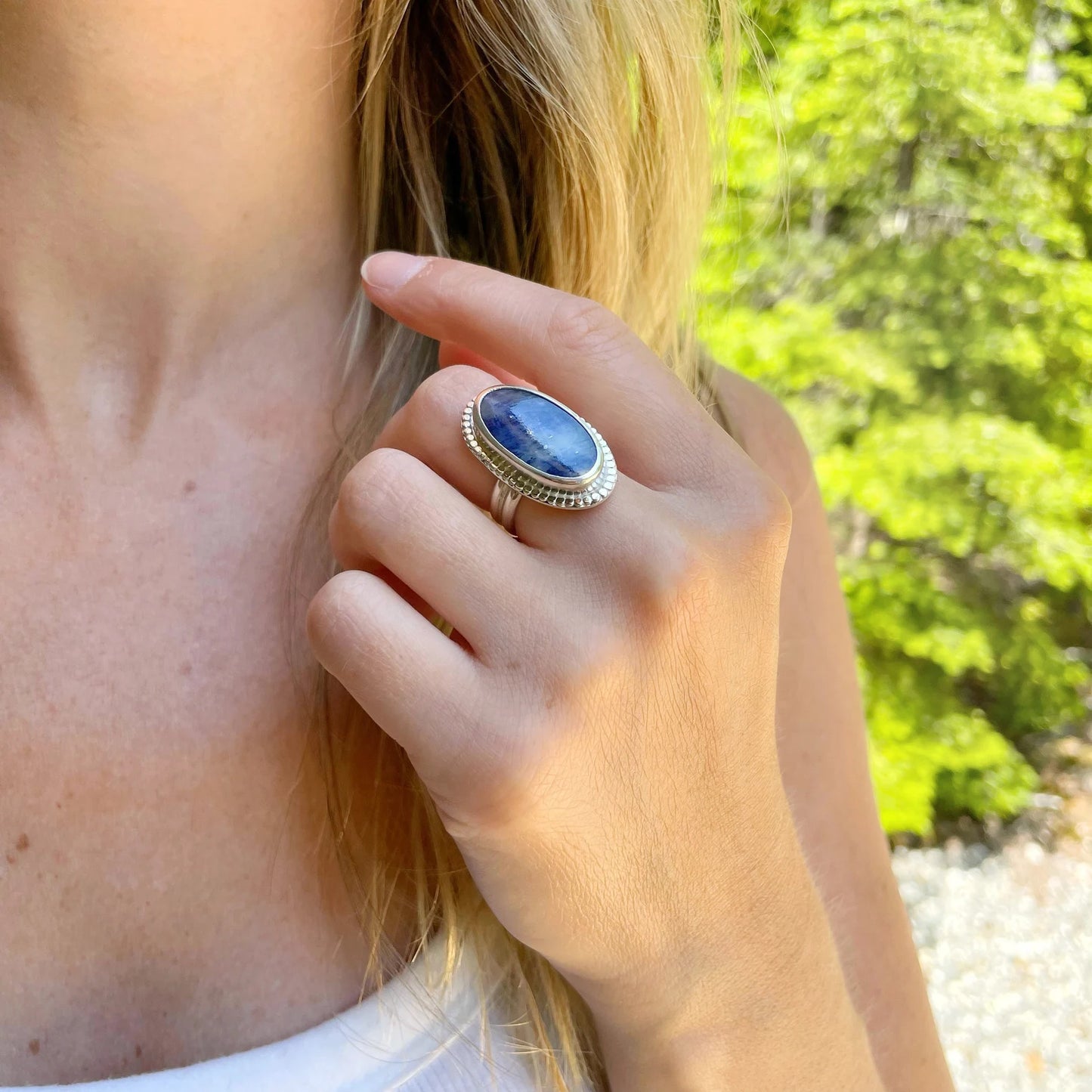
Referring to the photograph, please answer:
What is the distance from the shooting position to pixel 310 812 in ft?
3.12

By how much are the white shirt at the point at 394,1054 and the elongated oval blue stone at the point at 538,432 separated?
48cm

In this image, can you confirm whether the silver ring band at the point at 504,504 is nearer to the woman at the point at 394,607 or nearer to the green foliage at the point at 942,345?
the woman at the point at 394,607

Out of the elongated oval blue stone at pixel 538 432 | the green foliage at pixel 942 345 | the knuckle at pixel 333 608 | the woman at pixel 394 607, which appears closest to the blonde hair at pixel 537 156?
the woman at pixel 394 607

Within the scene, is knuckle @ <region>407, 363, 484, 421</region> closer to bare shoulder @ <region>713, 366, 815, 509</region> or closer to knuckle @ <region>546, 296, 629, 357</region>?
knuckle @ <region>546, 296, 629, 357</region>

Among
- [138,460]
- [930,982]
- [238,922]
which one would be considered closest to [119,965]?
[238,922]

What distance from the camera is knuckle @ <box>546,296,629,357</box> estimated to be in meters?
0.82

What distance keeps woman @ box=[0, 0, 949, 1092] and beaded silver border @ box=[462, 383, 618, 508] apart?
1 cm

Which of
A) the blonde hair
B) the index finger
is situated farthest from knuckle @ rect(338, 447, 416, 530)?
the blonde hair

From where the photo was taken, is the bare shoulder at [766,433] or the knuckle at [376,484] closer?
the knuckle at [376,484]

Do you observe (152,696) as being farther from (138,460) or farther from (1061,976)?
(1061,976)

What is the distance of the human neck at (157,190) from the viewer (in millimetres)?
978

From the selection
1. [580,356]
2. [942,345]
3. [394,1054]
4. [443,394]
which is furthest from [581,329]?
[942,345]

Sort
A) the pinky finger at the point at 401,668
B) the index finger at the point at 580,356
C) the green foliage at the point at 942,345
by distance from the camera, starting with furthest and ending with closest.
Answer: the green foliage at the point at 942,345, the index finger at the point at 580,356, the pinky finger at the point at 401,668

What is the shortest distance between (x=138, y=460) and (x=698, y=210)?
31.2 inches
